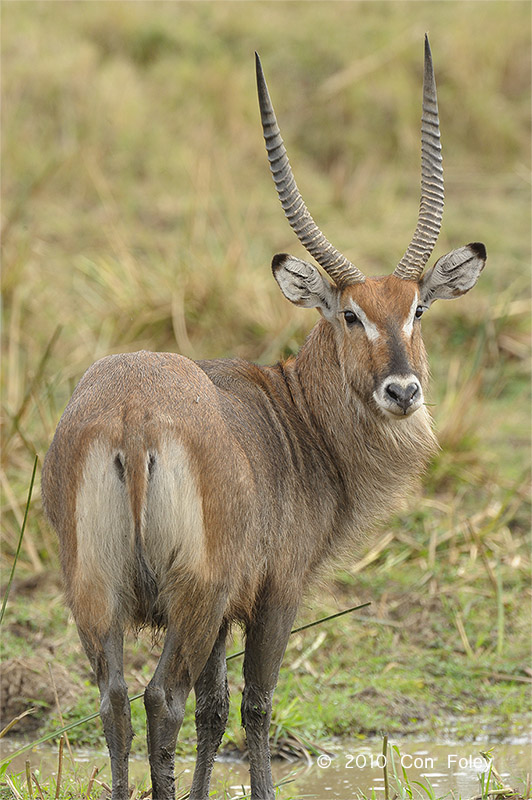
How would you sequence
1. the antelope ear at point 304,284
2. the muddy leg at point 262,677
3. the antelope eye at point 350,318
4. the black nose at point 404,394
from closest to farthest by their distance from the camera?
the black nose at point 404,394
the muddy leg at point 262,677
the antelope eye at point 350,318
the antelope ear at point 304,284

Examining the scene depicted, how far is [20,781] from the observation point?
4137 millimetres

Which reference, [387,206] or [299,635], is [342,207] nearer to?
[387,206]

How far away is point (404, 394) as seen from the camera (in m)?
4.00

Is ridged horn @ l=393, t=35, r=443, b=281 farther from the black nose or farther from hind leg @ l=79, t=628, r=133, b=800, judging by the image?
hind leg @ l=79, t=628, r=133, b=800

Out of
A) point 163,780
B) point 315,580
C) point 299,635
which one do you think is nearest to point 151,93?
point 299,635

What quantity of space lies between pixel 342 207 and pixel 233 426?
26.1 ft

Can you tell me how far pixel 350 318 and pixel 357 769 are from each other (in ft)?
6.62

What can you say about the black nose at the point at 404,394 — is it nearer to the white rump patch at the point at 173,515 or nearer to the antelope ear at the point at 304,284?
the antelope ear at the point at 304,284

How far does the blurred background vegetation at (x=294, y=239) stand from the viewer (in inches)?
243

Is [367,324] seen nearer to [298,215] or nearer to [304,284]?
[304,284]

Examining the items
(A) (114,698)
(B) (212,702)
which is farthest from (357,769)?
(A) (114,698)

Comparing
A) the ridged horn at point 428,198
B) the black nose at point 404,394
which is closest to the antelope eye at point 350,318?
the ridged horn at point 428,198

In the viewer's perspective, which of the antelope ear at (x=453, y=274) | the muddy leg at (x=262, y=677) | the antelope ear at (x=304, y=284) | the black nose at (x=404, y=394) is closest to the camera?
the black nose at (x=404, y=394)

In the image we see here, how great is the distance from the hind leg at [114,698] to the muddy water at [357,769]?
0.88 m
